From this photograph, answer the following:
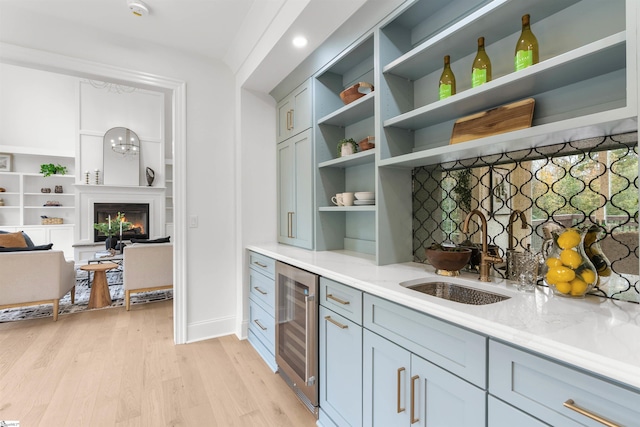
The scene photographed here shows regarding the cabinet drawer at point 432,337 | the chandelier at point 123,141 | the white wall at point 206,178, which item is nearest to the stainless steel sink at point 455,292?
the cabinet drawer at point 432,337

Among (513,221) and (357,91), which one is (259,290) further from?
(513,221)

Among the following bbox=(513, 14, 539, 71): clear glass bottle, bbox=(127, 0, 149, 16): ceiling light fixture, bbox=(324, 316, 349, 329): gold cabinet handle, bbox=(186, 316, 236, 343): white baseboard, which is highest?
bbox=(127, 0, 149, 16): ceiling light fixture

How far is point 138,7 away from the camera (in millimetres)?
2176

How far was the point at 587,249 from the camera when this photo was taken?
1.18m

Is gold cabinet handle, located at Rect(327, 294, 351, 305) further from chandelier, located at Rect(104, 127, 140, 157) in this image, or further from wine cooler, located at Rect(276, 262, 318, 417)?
chandelier, located at Rect(104, 127, 140, 157)

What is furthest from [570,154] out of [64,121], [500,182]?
[64,121]

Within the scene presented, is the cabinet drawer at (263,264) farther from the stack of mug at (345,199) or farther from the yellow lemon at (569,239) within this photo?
the yellow lemon at (569,239)

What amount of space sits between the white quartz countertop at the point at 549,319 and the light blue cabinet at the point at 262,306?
1039mm

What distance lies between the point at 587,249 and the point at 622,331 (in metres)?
0.44

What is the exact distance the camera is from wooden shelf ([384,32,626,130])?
3.29 ft

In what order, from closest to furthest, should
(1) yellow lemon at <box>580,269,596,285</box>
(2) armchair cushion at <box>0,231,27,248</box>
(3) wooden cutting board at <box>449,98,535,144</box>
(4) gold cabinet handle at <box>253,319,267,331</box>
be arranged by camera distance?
1. (1) yellow lemon at <box>580,269,596,285</box>
2. (3) wooden cutting board at <box>449,98,535,144</box>
3. (4) gold cabinet handle at <box>253,319,267,331</box>
4. (2) armchair cushion at <box>0,231,27,248</box>

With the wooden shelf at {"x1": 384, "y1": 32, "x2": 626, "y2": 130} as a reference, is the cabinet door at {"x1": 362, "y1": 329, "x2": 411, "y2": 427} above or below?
below

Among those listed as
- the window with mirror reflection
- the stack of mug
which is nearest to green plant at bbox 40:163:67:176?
the stack of mug

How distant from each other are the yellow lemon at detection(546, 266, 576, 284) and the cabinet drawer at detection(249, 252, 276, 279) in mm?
1680
